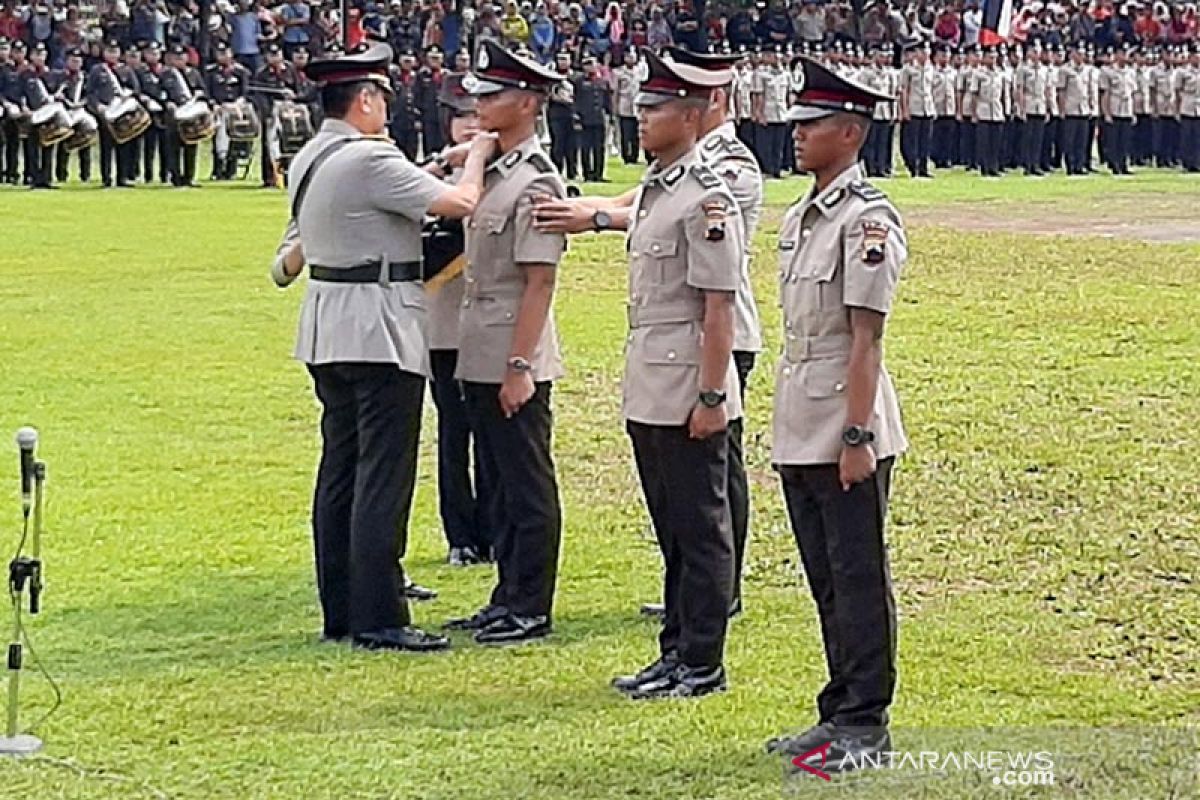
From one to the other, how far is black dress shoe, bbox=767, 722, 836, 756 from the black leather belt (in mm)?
2316

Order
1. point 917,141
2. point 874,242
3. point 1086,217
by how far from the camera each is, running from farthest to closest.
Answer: point 917,141, point 1086,217, point 874,242

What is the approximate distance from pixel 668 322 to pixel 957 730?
5.06 ft

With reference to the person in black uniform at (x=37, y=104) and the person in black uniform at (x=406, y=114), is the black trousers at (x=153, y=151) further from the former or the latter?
the person in black uniform at (x=406, y=114)

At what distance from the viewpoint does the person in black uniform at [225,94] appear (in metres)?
33.7

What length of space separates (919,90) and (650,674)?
28.7 metres

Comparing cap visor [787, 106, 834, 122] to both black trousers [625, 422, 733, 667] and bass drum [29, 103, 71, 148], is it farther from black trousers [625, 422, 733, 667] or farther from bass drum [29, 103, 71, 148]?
bass drum [29, 103, 71, 148]

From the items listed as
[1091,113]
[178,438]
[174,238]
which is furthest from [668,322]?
[1091,113]

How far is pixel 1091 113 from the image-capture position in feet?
118

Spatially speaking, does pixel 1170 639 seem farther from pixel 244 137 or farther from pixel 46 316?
pixel 244 137

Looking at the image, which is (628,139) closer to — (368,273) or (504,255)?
(504,255)

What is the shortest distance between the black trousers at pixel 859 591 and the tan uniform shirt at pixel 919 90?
96.2 feet

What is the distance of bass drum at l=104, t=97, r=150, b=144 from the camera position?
32094 mm

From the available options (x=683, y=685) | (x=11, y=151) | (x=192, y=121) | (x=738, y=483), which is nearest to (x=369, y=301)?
(x=738, y=483)

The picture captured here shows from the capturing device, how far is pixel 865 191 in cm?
632
